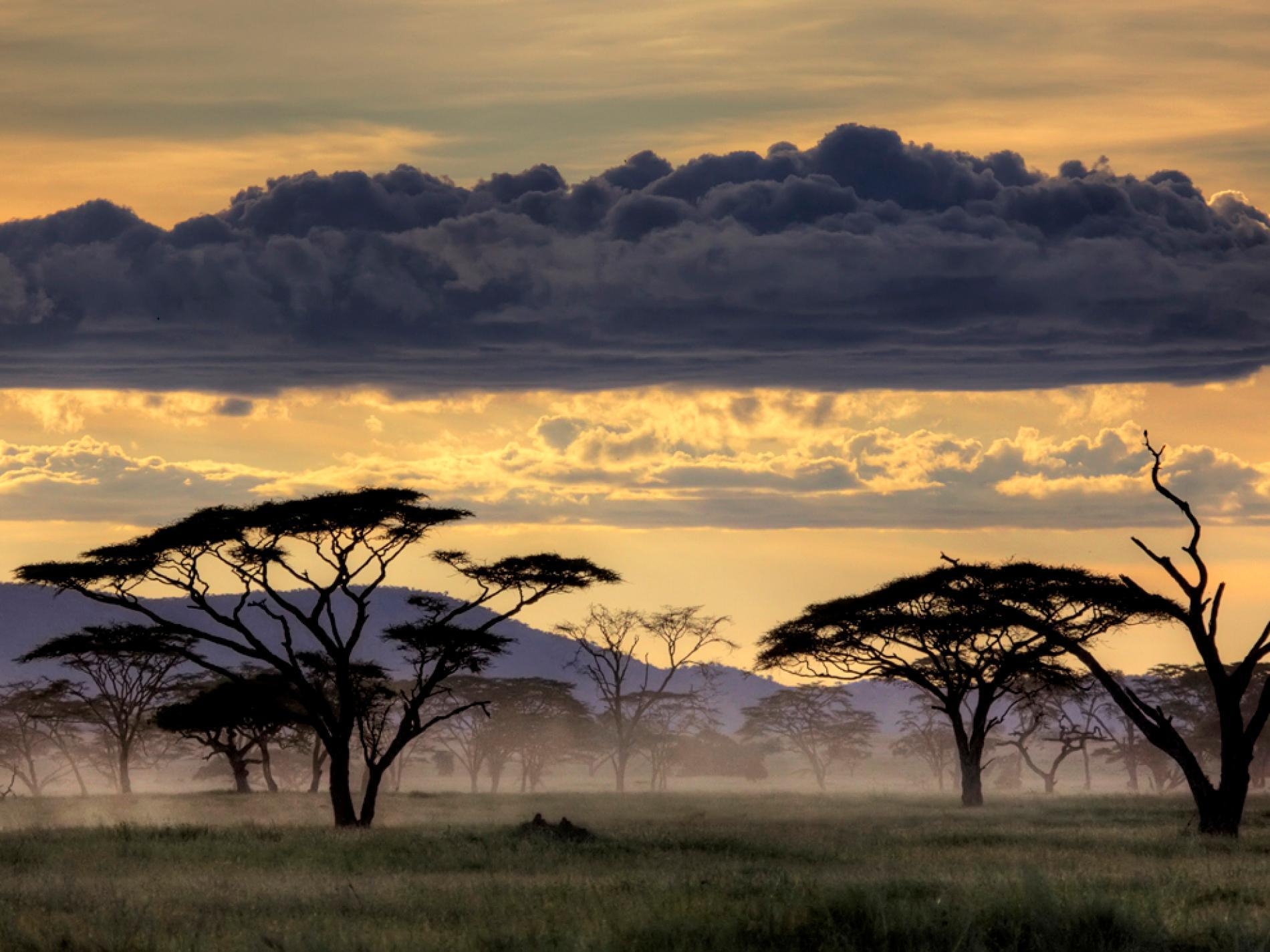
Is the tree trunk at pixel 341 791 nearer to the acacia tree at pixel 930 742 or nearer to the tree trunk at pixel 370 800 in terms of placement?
the tree trunk at pixel 370 800

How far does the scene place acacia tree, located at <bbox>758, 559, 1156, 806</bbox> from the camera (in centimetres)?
5438

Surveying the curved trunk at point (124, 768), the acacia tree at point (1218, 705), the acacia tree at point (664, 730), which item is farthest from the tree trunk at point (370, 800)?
the acacia tree at point (664, 730)

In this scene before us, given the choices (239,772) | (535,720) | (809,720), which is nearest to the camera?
(239,772)

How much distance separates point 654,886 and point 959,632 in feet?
118

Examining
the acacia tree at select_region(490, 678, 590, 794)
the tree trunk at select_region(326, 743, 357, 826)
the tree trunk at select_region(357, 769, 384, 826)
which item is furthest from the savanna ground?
the acacia tree at select_region(490, 678, 590, 794)

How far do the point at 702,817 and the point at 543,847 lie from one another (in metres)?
19.1

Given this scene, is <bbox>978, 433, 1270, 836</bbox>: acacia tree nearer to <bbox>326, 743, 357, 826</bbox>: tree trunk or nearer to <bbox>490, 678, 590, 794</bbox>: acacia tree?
<bbox>326, 743, 357, 826</bbox>: tree trunk

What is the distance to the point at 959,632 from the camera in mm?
57000

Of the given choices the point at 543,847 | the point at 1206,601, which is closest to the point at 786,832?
the point at 543,847

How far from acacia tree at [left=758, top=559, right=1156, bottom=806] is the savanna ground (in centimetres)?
881

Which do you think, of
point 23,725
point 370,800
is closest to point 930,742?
point 23,725

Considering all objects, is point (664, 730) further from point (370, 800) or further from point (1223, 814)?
point (1223, 814)

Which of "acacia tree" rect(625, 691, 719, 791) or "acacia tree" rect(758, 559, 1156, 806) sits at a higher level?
"acacia tree" rect(758, 559, 1156, 806)

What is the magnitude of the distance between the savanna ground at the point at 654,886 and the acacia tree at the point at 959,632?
→ 8809 mm
